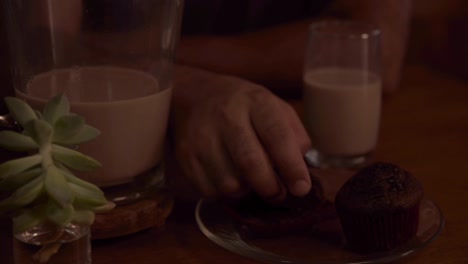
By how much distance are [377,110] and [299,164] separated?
1.02 ft

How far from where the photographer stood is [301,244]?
2.23 ft

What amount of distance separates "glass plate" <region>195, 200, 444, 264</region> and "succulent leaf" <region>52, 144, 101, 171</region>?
205 millimetres

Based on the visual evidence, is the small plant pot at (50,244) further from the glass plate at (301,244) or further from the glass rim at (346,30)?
the glass rim at (346,30)

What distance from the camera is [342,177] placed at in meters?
0.83

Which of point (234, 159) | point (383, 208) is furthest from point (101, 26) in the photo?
point (383, 208)

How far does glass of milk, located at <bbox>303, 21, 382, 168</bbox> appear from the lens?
0.95 m

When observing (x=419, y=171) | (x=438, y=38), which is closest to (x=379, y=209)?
(x=419, y=171)

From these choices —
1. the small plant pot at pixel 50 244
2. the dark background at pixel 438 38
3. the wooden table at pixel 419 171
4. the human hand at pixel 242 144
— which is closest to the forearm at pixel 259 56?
the wooden table at pixel 419 171

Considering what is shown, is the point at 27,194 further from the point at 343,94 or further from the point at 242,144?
the point at 343,94

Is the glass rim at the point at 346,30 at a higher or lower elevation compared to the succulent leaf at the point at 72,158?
lower

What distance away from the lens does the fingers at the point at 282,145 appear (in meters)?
0.69

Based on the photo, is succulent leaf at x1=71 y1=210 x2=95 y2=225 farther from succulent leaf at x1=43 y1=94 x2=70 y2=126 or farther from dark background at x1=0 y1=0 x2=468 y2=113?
dark background at x1=0 y1=0 x2=468 y2=113

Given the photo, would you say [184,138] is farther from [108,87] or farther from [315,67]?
[315,67]

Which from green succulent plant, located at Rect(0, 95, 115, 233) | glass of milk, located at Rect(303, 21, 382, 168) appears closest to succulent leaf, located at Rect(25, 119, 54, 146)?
green succulent plant, located at Rect(0, 95, 115, 233)
